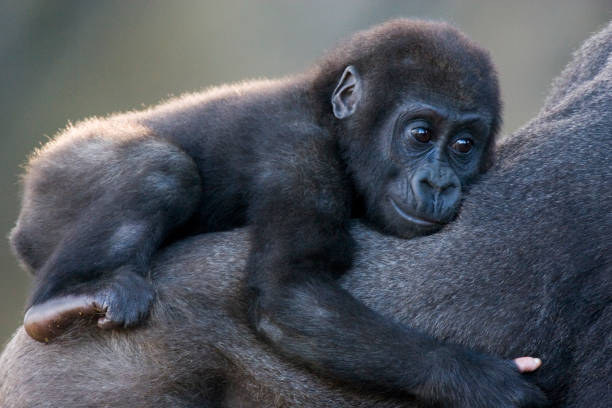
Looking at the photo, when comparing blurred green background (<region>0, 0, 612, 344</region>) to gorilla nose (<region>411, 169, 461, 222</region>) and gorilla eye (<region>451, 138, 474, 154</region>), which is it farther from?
gorilla nose (<region>411, 169, 461, 222</region>)

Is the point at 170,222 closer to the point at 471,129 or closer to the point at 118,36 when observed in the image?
the point at 471,129

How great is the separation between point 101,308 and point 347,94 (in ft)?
3.66

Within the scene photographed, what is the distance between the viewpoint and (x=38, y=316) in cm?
262

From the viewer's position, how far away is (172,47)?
285 inches

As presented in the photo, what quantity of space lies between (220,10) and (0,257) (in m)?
2.78

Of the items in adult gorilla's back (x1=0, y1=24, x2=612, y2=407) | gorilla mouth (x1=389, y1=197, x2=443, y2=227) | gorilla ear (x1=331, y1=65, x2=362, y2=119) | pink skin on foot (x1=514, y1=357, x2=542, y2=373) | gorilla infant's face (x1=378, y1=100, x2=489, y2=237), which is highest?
gorilla ear (x1=331, y1=65, x2=362, y2=119)

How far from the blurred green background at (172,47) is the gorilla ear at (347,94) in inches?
173

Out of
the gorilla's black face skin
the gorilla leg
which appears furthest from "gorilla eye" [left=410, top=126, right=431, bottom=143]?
the gorilla leg

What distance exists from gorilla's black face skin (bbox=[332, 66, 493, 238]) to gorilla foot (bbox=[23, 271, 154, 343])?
0.81 meters

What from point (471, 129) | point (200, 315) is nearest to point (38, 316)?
point (200, 315)

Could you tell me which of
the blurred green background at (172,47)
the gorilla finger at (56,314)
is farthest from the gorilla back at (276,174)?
the blurred green background at (172,47)

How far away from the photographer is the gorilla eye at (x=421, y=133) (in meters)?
2.83

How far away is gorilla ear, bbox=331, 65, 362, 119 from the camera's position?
293 cm

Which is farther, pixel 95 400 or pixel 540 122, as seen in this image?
pixel 540 122
